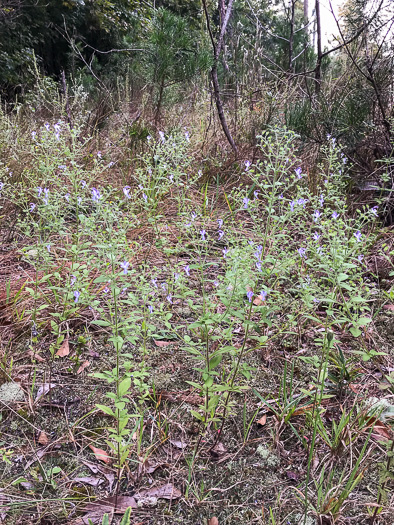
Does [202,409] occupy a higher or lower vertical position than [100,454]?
higher

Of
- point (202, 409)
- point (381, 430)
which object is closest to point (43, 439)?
point (202, 409)

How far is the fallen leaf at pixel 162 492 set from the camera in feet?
4.27

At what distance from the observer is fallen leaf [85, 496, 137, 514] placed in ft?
4.07

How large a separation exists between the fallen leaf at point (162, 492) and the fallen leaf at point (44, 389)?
0.57 meters

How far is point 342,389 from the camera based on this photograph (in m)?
1.66

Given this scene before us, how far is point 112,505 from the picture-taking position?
126 centimetres

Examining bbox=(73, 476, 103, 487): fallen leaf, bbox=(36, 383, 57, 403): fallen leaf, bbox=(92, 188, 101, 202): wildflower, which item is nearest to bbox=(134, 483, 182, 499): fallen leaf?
bbox=(73, 476, 103, 487): fallen leaf

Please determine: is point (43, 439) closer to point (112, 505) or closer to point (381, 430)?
point (112, 505)

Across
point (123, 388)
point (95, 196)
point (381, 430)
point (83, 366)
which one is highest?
point (95, 196)

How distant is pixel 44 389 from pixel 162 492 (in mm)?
667

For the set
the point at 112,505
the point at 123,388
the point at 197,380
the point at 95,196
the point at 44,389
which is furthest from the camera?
the point at 197,380

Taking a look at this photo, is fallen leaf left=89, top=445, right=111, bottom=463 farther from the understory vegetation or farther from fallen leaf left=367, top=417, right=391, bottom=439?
fallen leaf left=367, top=417, right=391, bottom=439

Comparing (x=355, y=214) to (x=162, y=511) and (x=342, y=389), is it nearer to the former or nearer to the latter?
(x=342, y=389)

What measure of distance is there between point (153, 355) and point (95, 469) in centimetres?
58
